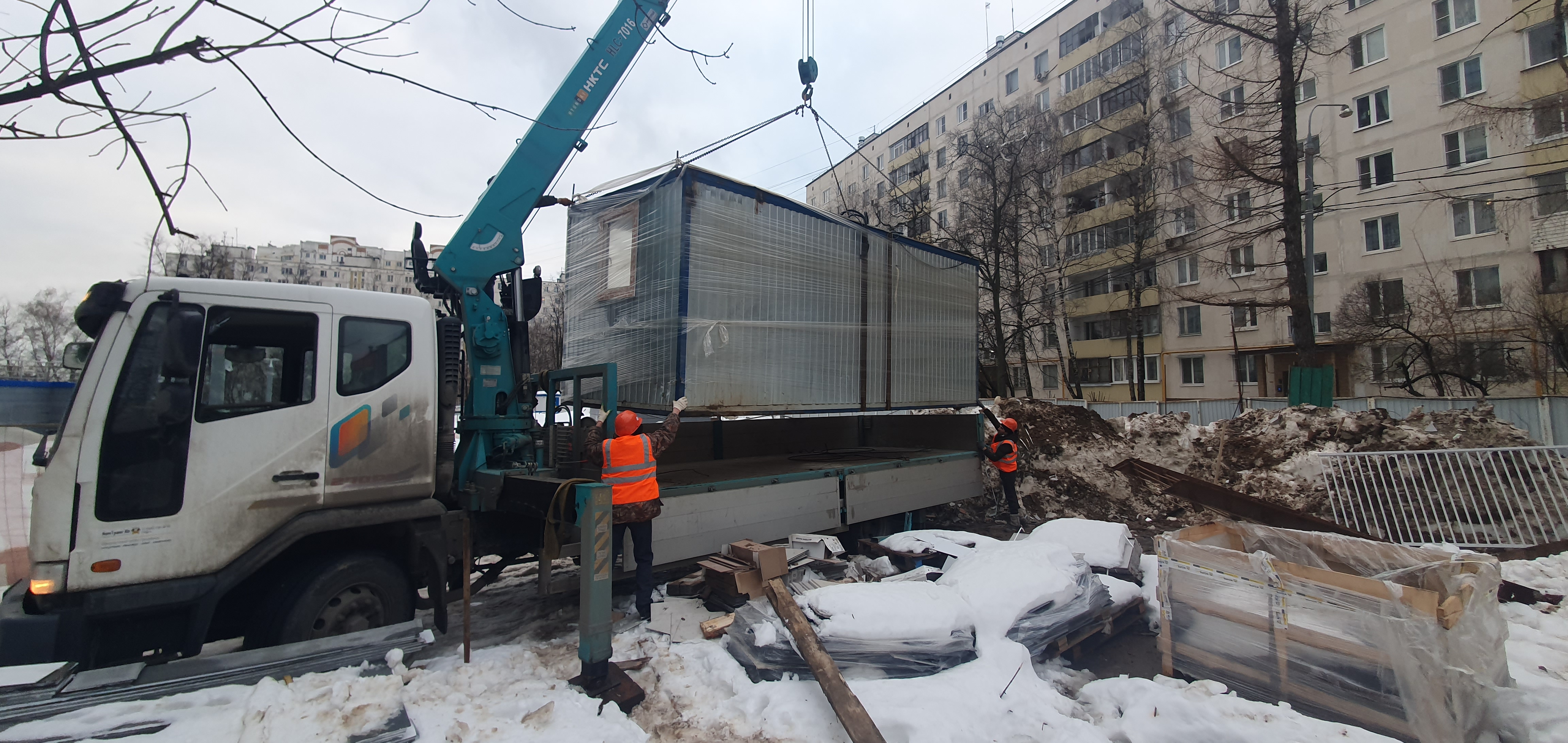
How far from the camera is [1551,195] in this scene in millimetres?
16719

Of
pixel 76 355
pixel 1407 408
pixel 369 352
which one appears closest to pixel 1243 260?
pixel 1407 408

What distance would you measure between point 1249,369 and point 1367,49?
35.6 feet

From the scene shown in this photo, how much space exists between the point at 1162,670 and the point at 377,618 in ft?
15.6

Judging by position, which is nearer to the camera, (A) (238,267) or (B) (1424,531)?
(B) (1424,531)

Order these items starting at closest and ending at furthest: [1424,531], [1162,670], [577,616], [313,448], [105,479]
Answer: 1. [105,479]
2. [313,448]
3. [1162,670]
4. [577,616]
5. [1424,531]

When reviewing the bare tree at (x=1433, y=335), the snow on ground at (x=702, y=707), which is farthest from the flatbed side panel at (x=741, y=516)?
the bare tree at (x=1433, y=335)

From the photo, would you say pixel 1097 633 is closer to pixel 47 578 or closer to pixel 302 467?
pixel 302 467

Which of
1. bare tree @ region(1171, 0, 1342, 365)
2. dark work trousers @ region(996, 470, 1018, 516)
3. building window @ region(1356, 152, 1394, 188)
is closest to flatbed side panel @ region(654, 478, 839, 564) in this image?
→ dark work trousers @ region(996, 470, 1018, 516)

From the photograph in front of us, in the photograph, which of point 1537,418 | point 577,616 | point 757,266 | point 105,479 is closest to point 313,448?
point 105,479

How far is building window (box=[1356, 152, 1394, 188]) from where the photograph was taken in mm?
20500

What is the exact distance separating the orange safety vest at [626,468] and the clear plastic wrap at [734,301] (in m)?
1.17

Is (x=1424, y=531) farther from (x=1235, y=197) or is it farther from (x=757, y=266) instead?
(x=1235, y=197)

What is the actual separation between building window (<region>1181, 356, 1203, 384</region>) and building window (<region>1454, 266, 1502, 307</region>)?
740 centimetres

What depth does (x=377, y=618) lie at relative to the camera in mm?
3906
